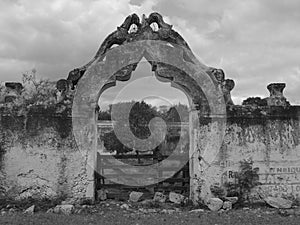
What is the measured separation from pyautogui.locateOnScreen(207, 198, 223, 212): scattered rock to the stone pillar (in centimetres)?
247

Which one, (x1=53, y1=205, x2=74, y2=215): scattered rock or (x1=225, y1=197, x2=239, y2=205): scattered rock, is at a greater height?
(x1=225, y1=197, x2=239, y2=205): scattered rock

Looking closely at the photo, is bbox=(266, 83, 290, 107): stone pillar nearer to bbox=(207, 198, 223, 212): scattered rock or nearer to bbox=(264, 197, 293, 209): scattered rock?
bbox=(264, 197, 293, 209): scattered rock

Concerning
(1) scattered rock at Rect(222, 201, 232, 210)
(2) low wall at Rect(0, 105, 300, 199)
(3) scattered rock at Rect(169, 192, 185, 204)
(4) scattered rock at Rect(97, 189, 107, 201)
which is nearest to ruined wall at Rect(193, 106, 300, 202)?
(2) low wall at Rect(0, 105, 300, 199)

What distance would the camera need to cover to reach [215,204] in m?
7.17

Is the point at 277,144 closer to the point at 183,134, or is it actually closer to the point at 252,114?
the point at 252,114

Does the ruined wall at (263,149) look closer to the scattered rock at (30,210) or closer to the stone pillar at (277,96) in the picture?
the stone pillar at (277,96)

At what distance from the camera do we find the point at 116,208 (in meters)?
7.28

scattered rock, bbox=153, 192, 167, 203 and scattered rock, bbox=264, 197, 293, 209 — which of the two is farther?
scattered rock, bbox=153, 192, 167, 203

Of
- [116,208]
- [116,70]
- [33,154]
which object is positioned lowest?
[116,208]

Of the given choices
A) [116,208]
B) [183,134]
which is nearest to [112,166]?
[116,208]

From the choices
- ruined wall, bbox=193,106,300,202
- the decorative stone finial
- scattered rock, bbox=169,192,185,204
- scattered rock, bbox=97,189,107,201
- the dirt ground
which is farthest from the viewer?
scattered rock, bbox=97,189,107,201

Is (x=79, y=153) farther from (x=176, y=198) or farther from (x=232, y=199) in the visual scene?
(x=232, y=199)

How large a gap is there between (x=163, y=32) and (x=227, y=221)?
429 centimetres

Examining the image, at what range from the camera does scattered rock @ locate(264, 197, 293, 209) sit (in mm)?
7255
